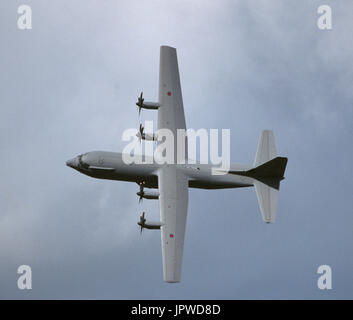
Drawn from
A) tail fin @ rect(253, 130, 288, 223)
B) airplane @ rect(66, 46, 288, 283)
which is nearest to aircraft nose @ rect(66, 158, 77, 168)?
airplane @ rect(66, 46, 288, 283)

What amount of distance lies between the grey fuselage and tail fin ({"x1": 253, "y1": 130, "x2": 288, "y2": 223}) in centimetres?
108

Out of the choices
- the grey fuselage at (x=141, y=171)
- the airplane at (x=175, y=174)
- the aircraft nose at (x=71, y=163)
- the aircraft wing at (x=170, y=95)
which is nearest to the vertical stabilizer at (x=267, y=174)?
the airplane at (x=175, y=174)

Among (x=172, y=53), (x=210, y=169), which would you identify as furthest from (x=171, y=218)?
(x=172, y=53)

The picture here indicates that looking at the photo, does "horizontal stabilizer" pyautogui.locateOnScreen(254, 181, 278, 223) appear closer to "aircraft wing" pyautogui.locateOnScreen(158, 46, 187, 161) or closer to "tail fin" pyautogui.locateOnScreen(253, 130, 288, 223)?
Result: "tail fin" pyautogui.locateOnScreen(253, 130, 288, 223)

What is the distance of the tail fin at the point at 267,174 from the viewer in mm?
62125

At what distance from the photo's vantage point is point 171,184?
62000mm

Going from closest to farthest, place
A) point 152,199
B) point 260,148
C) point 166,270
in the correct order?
point 166,270 → point 152,199 → point 260,148

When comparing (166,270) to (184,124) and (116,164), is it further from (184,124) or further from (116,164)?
(184,124)

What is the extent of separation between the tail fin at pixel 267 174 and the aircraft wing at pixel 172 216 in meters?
7.00

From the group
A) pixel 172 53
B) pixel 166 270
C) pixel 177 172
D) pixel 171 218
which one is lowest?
pixel 166 270

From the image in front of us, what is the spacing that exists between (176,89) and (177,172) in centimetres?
916

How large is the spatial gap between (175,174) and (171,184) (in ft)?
3.78

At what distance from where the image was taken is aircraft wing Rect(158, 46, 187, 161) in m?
65.4

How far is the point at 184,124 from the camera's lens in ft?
217
